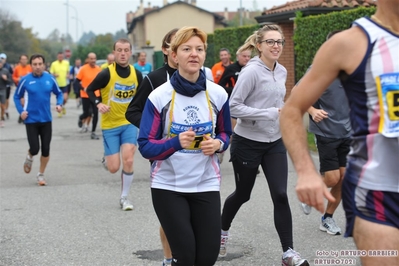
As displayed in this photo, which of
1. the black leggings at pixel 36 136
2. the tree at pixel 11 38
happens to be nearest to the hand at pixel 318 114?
the black leggings at pixel 36 136

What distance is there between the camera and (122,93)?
902 centimetres

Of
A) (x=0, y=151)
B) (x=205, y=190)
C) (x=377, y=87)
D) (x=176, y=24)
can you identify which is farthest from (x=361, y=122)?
(x=176, y=24)

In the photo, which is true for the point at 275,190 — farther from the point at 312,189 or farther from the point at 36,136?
the point at 36,136

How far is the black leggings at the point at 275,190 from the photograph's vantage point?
596 centimetres

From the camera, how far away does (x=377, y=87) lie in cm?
308

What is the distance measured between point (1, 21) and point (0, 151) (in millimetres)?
75826

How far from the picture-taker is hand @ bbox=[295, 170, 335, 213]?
308cm

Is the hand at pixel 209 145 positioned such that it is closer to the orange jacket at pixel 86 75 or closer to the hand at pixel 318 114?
the hand at pixel 318 114

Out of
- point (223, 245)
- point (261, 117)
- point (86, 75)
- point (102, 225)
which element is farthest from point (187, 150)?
point (86, 75)

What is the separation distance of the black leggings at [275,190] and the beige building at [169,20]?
212ft

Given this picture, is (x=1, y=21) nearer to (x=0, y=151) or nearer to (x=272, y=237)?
(x=0, y=151)

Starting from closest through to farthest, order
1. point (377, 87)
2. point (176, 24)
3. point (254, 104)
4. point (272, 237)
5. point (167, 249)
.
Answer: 1. point (377, 87)
2. point (167, 249)
3. point (254, 104)
4. point (272, 237)
5. point (176, 24)

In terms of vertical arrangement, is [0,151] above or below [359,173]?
below

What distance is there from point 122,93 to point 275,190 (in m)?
3.58
